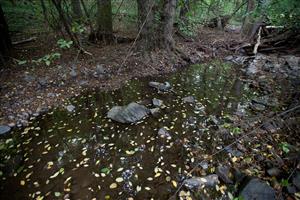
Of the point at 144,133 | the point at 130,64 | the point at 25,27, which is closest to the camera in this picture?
the point at 144,133

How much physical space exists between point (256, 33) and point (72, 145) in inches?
407

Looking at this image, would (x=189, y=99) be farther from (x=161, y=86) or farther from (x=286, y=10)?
(x=286, y=10)

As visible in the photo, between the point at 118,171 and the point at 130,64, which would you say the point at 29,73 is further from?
the point at 118,171

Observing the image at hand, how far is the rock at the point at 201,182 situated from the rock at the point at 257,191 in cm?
39

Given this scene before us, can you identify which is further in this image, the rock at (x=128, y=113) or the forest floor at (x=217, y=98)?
the rock at (x=128, y=113)

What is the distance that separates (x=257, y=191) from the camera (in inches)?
110

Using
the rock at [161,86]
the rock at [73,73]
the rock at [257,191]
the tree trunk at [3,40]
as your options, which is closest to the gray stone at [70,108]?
the rock at [73,73]

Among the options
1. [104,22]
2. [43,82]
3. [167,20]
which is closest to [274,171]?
[43,82]

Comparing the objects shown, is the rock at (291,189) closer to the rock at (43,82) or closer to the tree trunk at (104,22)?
the rock at (43,82)

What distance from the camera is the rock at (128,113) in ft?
14.6

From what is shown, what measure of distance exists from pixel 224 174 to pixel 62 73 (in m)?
4.81

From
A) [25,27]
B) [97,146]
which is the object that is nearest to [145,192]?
[97,146]

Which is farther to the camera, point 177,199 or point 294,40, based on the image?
point 294,40

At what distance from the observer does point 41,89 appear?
545 cm
